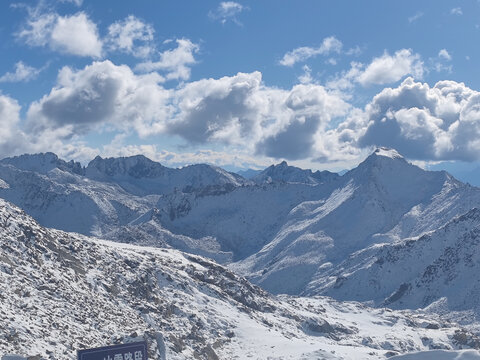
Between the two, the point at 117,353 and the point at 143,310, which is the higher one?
the point at 143,310

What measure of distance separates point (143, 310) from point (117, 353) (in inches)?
1793

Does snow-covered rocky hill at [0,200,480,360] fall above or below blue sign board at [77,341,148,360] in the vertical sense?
above

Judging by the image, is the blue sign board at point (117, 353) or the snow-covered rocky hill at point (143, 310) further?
the snow-covered rocky hill at point (143, 310)

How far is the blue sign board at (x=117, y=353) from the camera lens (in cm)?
4034

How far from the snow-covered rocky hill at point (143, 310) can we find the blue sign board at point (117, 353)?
14976 millimetres

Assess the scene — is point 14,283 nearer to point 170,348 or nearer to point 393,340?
point 170,348

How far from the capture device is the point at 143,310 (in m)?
85.4

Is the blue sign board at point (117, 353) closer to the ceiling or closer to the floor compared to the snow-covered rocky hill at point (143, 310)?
closer to the floor

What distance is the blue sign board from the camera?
40344 mm

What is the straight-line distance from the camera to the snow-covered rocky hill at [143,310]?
6219cm

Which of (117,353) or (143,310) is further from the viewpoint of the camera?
(143,310)

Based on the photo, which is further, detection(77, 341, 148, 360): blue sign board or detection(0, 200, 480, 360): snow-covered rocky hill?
detection(0, 200, 480, 360): snow-covered rocky hill

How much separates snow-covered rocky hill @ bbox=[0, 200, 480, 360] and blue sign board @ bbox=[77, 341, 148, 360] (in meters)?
15.0

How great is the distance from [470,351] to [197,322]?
5912cm
